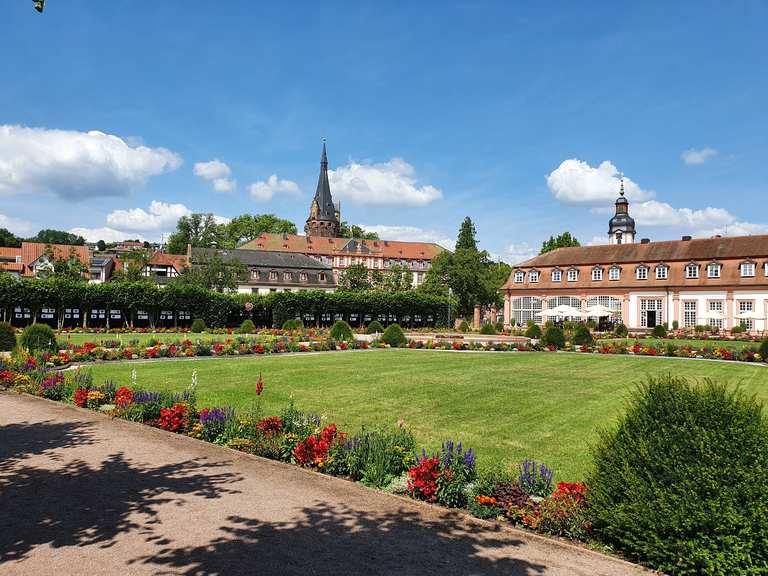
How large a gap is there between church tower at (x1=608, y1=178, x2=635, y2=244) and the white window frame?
3020cm

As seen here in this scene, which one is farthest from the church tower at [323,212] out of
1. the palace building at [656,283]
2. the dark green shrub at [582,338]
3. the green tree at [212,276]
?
the dark green shrub at [582,338]

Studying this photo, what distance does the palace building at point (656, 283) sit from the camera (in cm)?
4697

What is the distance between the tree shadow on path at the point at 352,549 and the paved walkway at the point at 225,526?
0.01 m

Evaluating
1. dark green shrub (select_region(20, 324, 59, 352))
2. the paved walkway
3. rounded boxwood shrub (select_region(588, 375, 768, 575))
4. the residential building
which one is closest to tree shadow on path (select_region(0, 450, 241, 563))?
the paved walkway

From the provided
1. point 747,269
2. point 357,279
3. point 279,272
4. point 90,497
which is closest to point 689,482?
point 90,497

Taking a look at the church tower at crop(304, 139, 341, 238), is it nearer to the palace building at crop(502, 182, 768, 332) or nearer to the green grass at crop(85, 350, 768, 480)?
the palace building at crop(502, 182, 768, 332)

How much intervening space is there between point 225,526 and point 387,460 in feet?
8.02

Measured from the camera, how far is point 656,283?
2031 inches

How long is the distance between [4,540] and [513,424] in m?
8.49

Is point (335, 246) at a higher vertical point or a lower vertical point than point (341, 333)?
higher

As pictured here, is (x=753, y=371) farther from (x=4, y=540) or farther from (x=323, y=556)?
(x=4, y=540)

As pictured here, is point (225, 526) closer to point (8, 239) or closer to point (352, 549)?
point (352, 549)

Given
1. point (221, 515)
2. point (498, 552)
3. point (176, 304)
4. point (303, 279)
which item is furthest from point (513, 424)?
point (303, 279)

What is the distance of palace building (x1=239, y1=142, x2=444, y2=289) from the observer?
103 m
